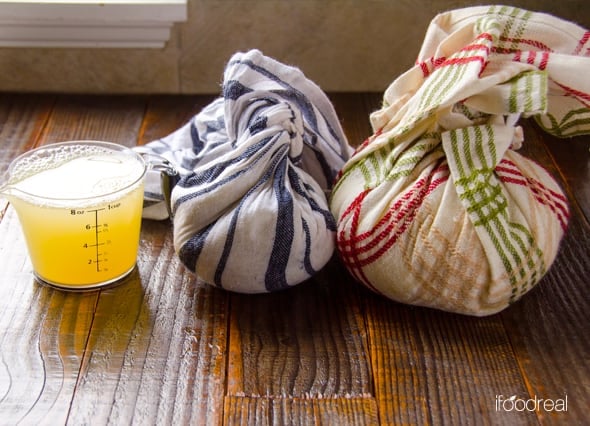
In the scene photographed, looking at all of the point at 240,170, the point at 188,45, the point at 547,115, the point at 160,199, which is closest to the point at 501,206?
the point at 547,115

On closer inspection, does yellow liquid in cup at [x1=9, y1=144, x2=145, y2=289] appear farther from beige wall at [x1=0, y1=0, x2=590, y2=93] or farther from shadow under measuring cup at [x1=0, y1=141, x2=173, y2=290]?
beige wall at [x1=0, y1=0, x2=590, y2=93]

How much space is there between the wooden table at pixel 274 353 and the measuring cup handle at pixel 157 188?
0.03 metres

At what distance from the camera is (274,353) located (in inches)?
30.0

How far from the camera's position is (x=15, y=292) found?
32.7 inches

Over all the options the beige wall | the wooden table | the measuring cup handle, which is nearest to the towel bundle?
the wooden table

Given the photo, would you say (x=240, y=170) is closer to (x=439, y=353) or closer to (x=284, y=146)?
(x=284, y=146)

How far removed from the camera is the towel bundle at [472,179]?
2.53 ft

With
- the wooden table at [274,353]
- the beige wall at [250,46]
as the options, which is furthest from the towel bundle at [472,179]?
the beige wall at [250,46]

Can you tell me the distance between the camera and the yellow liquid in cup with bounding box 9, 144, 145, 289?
30.3 inches

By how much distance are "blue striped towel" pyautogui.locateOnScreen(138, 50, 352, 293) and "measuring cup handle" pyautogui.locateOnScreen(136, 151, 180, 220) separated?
0.06 m

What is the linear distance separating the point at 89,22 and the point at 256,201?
1.99 feet

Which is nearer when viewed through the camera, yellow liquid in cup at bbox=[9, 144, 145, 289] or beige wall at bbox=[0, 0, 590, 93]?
yellow liquid in cup at bbox=[9, 144, 145, 289]

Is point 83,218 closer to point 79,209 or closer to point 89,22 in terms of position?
point 79,209

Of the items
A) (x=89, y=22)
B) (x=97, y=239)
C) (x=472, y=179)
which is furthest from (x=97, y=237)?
(x=89, y=22)
